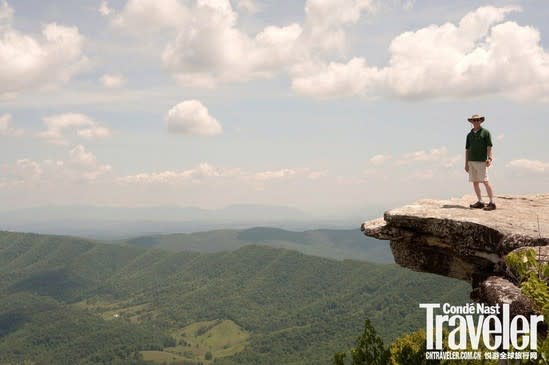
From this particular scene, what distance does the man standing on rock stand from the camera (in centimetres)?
2188

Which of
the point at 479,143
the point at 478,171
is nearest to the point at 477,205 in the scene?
the point at 478,171

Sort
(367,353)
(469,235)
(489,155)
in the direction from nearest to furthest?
(469,235)
(489,155)
(367,353)

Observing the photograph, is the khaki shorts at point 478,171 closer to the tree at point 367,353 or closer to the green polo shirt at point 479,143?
the green polo shirt at point 479,143

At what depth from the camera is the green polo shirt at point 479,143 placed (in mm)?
21875

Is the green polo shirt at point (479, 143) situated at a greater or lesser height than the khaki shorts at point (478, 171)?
greater

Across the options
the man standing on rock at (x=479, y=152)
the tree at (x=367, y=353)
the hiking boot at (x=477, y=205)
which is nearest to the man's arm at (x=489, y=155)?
the man standing on rock at (x=479, y=152)

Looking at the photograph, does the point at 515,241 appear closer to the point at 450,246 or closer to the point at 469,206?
the point at 450,246

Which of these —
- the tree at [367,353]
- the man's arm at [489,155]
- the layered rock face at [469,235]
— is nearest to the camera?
the layered rock face at [469,235]

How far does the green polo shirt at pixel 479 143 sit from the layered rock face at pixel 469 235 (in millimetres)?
2775

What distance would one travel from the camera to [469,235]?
64.4ft

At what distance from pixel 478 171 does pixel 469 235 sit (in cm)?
421

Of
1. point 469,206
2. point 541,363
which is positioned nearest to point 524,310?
point 541,363

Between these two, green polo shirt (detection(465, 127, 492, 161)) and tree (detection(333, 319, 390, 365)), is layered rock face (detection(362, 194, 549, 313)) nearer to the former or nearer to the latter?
green polo shirt (detection(465, 127, 492, 161))

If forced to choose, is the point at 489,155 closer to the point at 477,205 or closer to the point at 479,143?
the point at 479,143
